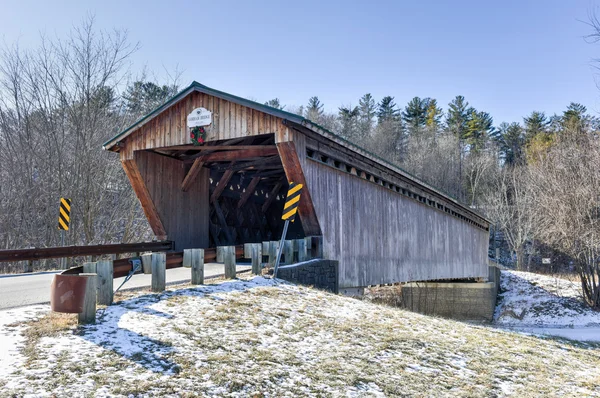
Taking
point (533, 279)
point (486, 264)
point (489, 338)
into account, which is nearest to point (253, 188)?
point (489, 338)

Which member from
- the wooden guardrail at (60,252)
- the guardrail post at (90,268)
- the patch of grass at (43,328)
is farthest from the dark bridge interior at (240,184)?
the patch of grass at (43,328)

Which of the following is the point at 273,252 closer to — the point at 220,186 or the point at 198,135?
the point at 198,135

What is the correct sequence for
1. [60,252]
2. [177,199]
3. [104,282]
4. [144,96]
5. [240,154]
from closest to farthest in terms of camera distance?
[104,282]
[60,252]
[240,154]
[177,199]
[144,96]

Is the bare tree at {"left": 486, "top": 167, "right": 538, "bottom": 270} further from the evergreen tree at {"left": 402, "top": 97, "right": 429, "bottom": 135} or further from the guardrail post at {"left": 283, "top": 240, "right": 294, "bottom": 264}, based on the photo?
the guardrail post at {"left": 283, "top": 240, "right": 294, "bottom": 264}

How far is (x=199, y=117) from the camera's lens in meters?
8.21

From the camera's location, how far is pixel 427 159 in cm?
4178

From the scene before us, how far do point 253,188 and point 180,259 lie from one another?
21.8ft

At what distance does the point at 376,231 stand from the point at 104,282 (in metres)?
6.84

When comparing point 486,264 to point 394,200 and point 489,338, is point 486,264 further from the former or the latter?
point 489,338

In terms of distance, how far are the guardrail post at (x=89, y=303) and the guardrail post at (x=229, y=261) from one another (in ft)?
8.51

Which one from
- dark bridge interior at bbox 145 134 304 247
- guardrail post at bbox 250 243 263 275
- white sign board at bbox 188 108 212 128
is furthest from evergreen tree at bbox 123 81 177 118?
guardrail post at bbox 250 243 263 275

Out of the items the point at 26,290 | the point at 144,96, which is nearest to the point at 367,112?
the point at 144,96

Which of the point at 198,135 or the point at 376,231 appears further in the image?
the point at 376,231

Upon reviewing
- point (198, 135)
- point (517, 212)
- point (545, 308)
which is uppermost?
point (198, 135)
